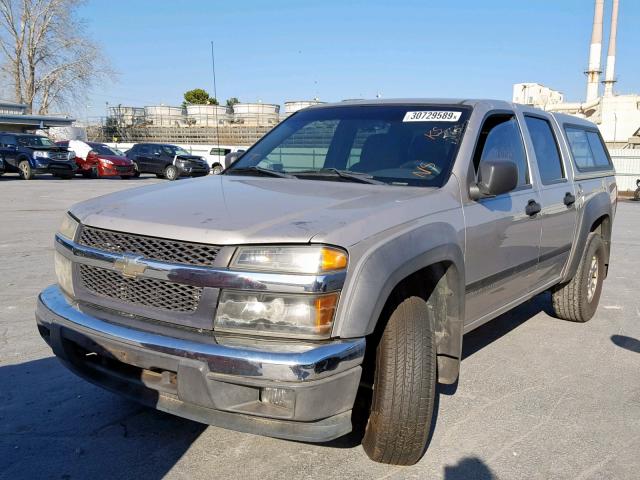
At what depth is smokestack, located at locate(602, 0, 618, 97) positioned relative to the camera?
62.2 m

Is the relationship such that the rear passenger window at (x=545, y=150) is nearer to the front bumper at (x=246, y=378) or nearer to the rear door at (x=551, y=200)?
the rear door at (x=551, y=200)

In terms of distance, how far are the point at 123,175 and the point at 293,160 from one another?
22.7 metres

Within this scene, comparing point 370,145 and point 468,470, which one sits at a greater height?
point 370,145

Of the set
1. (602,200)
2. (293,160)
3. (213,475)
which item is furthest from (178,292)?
(602,200)

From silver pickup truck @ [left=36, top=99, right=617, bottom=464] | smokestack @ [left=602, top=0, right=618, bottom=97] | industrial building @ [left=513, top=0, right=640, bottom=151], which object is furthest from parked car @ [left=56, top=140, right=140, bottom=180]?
smokestack @ [left=602, top=0, right=618, bottom=97]

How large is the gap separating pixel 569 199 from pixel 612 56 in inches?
2798

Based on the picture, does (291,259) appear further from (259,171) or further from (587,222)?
(587,222)

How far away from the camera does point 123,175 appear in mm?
25062

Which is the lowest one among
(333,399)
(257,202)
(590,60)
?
(333,399)

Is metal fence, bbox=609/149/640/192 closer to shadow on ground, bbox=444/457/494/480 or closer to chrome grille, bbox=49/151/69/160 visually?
chrome grille, bbox=49/151/69/160

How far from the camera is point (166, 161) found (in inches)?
1046

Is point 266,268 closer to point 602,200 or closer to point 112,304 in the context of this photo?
point 112,304

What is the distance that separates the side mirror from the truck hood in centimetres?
36

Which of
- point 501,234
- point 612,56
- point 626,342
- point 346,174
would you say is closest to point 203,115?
point 612,56
